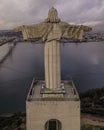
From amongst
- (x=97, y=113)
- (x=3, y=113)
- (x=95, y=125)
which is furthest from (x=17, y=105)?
(x=95, y=125)

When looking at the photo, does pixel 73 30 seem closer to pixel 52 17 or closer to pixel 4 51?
pixel 52 17

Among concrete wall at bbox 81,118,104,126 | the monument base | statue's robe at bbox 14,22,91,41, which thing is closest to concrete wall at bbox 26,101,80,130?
the monument base

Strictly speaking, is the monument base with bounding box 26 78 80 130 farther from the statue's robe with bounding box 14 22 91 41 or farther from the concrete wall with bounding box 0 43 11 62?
the concrete wall with bounding box 0 43 11 62

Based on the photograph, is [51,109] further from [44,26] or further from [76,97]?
[44,26]

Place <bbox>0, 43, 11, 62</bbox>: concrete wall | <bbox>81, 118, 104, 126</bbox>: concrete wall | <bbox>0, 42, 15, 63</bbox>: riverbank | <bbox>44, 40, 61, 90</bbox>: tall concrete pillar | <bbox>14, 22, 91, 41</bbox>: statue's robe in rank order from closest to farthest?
<bbox>14, 22, 91, 41</bbox>: statue's robe < <bbox>44, 40, 61, 90</bbox>: tall concrete pillar < <bbox>81, 118, 104, 126</bbox>: concrete wall < <bbox>0, 42, 15, 63</bbox>: riverbank < <bbox>0, 43, 11, 62</bbox>: concrete wall

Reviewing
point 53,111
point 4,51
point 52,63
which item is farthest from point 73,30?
point 4,51

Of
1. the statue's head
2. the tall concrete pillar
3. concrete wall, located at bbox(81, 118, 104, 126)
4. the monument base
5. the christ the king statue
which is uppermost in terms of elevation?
the statue's head

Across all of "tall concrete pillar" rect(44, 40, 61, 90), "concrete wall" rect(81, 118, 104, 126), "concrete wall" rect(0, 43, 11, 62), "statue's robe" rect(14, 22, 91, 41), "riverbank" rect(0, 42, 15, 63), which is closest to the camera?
"statue's robe" rect(14, 22, 91, 41)

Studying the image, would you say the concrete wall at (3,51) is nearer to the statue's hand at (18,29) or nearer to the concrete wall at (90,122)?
the concrete wall at (90,122)

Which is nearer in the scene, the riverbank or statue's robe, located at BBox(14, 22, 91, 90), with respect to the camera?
statue's robe, located at BBox(14, 22, 91, 90)
